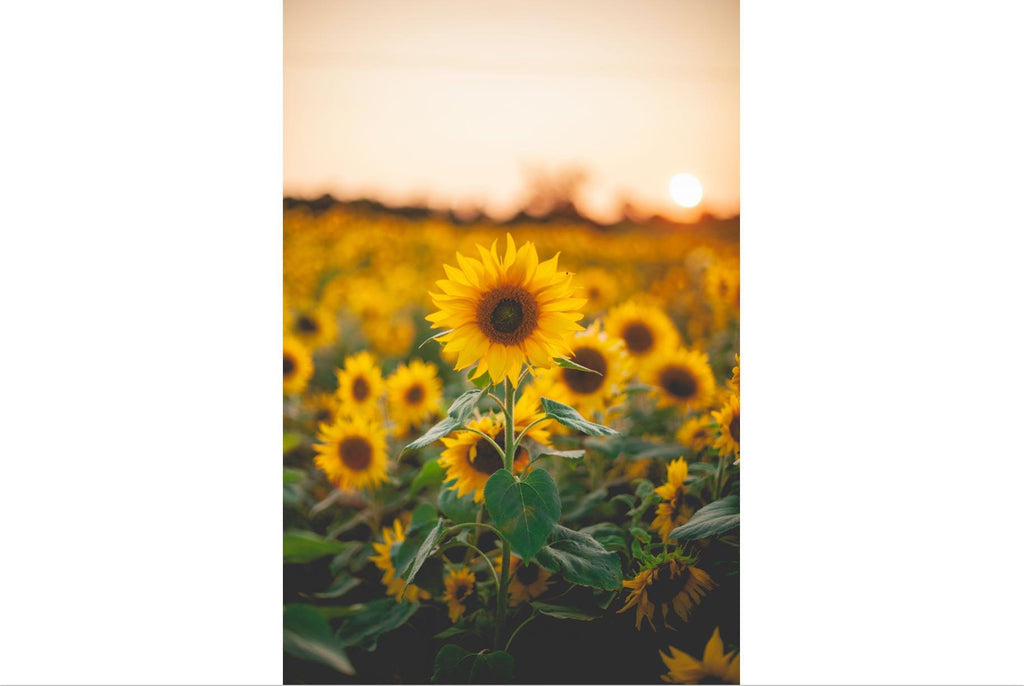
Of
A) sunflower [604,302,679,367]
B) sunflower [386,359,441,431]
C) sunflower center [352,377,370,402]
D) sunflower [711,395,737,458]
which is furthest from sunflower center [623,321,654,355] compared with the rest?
sunflower center [352,377,370,402]

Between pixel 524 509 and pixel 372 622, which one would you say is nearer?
pixel 524 509

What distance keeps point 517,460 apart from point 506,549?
12cm

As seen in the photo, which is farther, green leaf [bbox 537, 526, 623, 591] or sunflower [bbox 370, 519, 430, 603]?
sunflower [bbox 370, 519, 430, 603]

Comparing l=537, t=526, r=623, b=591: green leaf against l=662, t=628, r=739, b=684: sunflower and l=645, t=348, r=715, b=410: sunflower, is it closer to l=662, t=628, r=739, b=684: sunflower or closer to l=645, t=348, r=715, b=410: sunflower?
l=662, t=628, r=739, b=684: sunflower

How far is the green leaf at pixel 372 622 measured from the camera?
1.03 meters

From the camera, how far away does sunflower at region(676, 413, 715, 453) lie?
1.20m

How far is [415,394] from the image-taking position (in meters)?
1.42

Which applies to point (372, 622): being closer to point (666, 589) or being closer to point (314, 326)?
point (666, 589)

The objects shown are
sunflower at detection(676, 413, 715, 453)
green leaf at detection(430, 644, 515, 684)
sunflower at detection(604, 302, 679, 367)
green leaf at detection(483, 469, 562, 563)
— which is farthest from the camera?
sunflower at detection(604, 302, 679, 367)

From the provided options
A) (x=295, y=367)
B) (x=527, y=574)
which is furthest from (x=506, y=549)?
(x=295, y=367)

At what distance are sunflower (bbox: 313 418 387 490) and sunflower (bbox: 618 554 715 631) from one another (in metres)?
0.49

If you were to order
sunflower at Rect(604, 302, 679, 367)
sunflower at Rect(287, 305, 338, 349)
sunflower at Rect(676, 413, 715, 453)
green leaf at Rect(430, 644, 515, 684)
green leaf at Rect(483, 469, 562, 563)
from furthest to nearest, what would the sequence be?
sunflower at Rect(287, 305, 338, 349), sunflower at Rect(604, 302, 679, 367), sunflower at Rect(676, 413, 715, 453), green leaf at Rect(430, 644, 515, 684), green leaf at Rect(483, 469, 562, 563)
